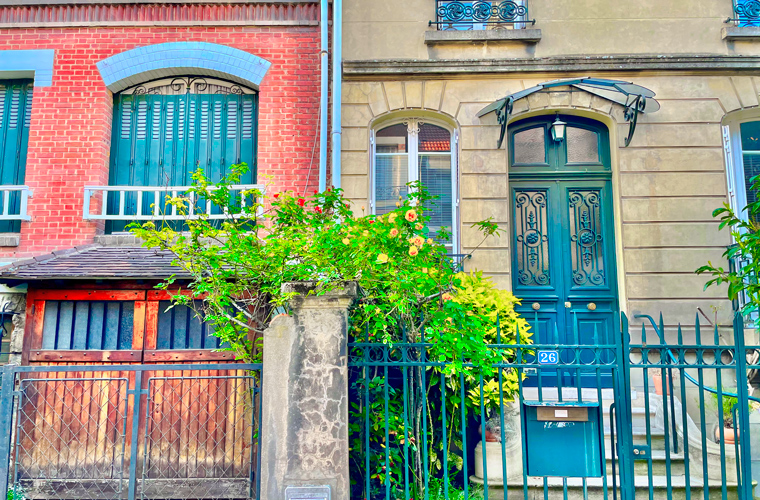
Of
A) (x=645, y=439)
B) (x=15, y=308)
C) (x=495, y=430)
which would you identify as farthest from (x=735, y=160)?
(x=15, y=308)

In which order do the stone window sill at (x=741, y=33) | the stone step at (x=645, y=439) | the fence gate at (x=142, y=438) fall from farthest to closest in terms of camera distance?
1. the stone window sill at (x=741, y=33)
2. the fence gate at (x=142, y=438)
3. the stone step at (x=645, y=439)

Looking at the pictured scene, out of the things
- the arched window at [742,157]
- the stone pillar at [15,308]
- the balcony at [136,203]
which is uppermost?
the arched window at [742,157]

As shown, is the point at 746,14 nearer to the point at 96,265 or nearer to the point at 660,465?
the point at 660,465

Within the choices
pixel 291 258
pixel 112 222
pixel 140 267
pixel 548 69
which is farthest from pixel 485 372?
pixel 112 222

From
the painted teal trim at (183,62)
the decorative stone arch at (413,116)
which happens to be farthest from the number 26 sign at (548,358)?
the painted teal trim at (183,62)

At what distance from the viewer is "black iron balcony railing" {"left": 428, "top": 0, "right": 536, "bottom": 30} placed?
7.74m

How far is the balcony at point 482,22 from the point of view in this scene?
7.63 meters

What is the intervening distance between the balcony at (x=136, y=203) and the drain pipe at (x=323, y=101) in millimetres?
813

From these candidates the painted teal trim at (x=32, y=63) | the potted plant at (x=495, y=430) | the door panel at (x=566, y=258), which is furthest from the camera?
the painted teal trim at (x=32, y=63)

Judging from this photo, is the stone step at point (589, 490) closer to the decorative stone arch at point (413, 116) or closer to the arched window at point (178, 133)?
the decorative stone arch at point (413, 116)

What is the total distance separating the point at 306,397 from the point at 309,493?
2.19ft

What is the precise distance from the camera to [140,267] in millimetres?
6469

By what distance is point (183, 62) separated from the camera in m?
7.86

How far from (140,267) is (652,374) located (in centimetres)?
606
